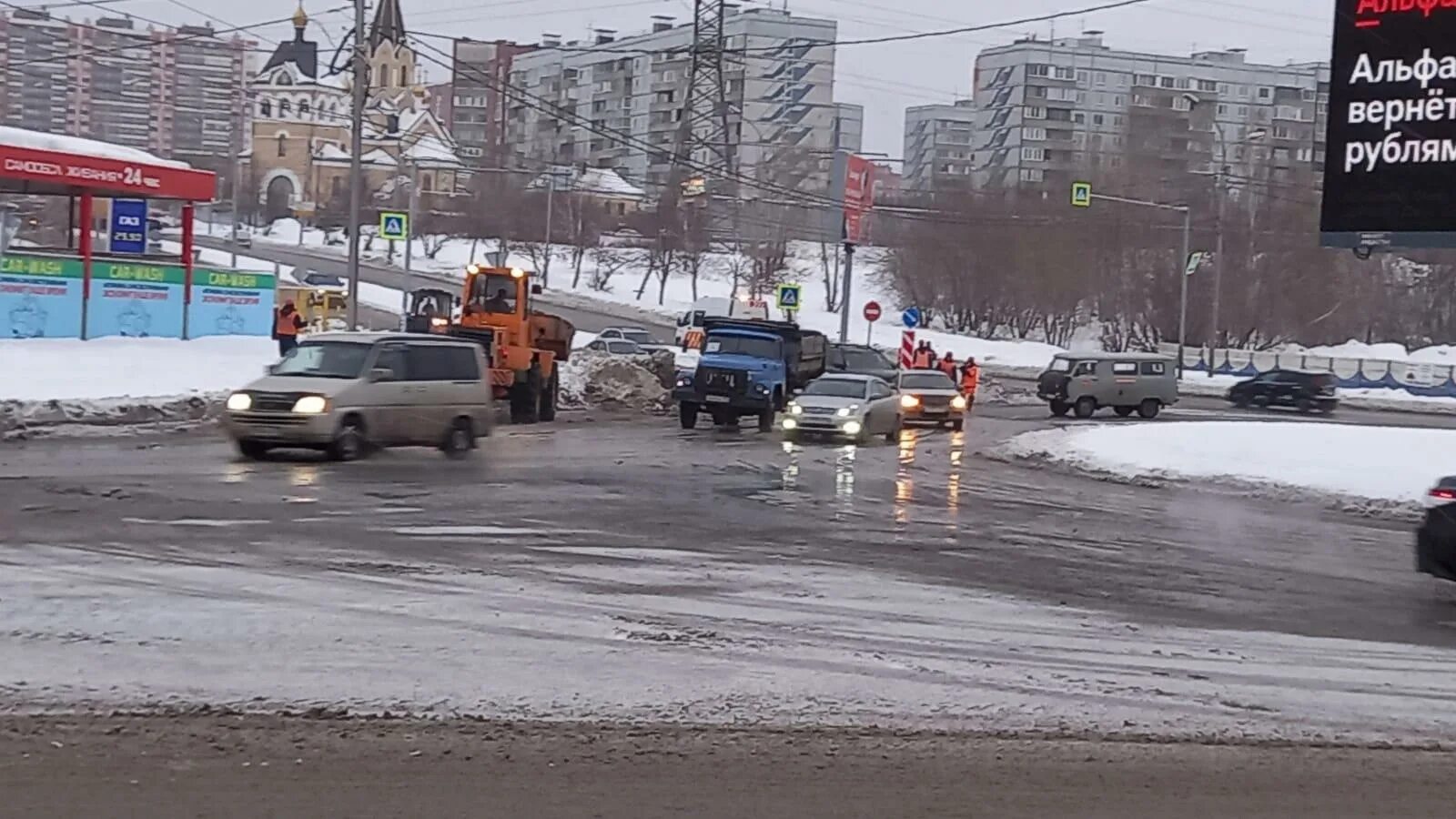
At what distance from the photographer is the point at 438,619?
1053 cm

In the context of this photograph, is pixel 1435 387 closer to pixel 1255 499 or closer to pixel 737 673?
pixel 1255 499

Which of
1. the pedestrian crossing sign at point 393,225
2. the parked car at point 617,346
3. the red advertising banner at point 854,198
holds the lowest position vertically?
the parked car at point 617,346

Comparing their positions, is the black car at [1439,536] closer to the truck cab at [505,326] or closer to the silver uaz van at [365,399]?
the silver uaz van at [365,399]

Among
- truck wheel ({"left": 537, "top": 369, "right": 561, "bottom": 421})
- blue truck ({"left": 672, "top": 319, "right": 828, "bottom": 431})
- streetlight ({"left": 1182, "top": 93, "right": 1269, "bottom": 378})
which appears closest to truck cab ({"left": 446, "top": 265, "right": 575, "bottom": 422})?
truck wheel ({"left": 537, "top": 369, "right": 561, "bottom": 421})

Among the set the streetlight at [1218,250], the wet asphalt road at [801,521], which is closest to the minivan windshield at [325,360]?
the wet asphalt road at [801,521]

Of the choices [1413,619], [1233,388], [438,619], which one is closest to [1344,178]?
[1413,619]

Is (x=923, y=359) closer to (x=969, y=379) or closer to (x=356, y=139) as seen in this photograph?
(x=969, y=379)

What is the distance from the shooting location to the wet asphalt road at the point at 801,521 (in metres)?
13.4

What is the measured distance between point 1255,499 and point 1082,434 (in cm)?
988

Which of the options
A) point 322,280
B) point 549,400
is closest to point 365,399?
point 549,400

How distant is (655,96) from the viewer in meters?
151

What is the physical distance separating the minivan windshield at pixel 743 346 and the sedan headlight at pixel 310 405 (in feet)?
53.5

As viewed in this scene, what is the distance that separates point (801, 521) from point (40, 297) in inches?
999

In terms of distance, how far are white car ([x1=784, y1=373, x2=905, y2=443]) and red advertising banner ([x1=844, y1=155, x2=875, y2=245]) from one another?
42.7 ft
